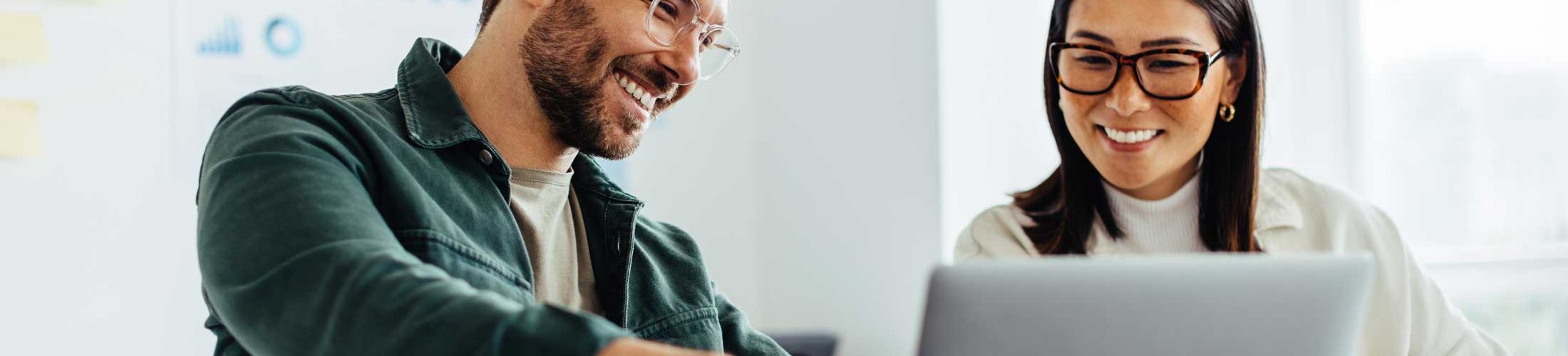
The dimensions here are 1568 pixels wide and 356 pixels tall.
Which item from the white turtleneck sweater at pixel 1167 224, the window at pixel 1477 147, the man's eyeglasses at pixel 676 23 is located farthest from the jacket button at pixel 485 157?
the window at pixel 1477 147

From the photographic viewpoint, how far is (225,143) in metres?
1.00

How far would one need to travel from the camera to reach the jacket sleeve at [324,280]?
0.75 m

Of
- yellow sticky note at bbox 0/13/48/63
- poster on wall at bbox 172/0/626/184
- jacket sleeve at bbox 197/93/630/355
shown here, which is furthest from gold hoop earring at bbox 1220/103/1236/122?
yellow sticky note at bbox 0/13/48/63

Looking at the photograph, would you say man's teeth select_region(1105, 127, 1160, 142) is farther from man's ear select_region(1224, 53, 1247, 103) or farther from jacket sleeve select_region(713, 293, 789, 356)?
jacket sleeve select_region(713, 293, 789, 356)

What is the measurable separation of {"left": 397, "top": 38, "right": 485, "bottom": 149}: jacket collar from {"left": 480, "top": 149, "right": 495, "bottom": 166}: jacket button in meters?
0.01

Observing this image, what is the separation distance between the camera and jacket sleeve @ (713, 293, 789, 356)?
1.52m

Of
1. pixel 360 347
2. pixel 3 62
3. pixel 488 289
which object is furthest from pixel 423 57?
pixel 3 62

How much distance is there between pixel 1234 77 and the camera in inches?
64.4

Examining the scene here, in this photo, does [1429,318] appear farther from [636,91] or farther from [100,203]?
[100,203]

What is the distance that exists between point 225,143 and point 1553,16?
298 centimetres

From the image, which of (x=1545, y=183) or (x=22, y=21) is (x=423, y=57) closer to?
(x=22, y=21)

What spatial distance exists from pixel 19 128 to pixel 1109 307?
156 cm

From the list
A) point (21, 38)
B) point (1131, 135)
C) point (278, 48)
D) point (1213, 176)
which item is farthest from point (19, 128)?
point (1213, 176)

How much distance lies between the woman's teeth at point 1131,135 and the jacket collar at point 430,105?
782 mm
